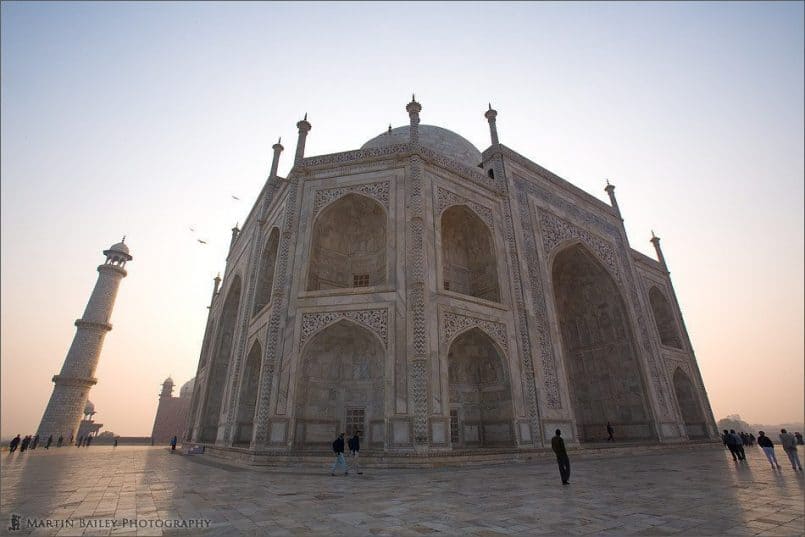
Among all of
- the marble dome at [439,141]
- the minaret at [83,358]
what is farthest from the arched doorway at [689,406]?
the minaret at [83,358]

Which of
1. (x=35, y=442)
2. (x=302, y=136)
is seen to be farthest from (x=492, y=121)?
(x=35, y=442)

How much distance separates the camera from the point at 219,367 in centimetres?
2038

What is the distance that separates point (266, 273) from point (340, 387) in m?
6.56

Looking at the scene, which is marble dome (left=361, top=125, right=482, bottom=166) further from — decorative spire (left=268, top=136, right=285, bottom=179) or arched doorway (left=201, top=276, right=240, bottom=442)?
arched doorway (left=201, top=276, right=240, bottom=442)

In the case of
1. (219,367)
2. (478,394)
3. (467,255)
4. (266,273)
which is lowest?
(478,394)

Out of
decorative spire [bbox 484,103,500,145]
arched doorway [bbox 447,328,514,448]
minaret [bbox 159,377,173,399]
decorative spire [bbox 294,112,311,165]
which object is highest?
decorative spire [bbox 484,103,500,145]

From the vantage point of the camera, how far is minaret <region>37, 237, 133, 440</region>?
28173 mm

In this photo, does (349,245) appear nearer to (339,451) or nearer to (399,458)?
(399,458)

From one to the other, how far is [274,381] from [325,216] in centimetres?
615

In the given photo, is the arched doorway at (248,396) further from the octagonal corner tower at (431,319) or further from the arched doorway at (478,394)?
the arched doorway at (478,394)

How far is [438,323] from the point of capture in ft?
39.9

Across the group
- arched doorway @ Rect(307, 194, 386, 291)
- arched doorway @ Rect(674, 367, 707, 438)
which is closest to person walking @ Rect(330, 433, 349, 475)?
arched doorway @ Rect(307, 194, 386, 291)

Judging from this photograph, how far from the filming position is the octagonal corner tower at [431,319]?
11844 millimetres

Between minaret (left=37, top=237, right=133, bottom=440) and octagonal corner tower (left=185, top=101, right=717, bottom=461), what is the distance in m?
15.1
